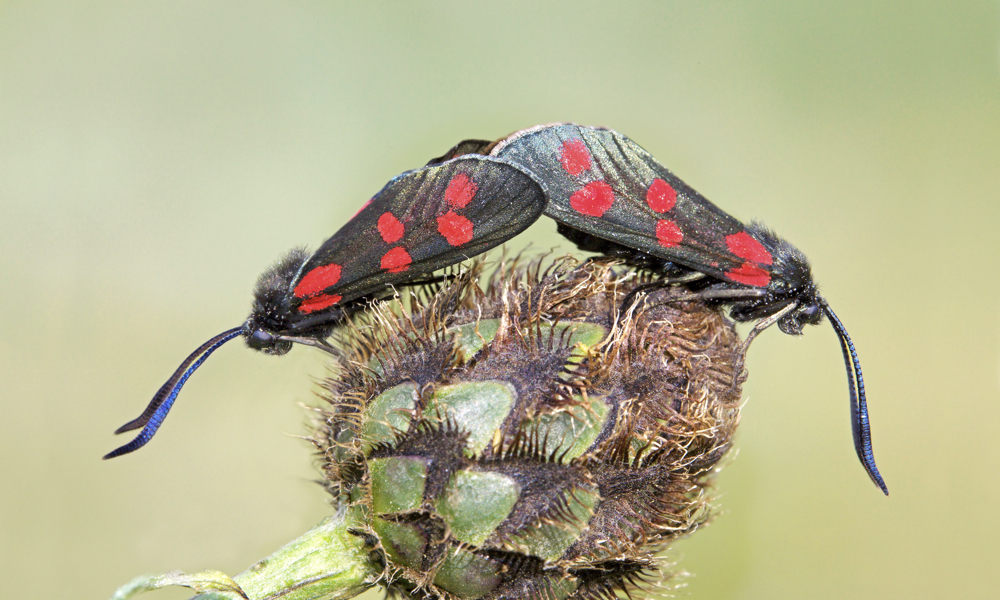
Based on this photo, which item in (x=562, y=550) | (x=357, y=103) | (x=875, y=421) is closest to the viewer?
(x=562, y=550)

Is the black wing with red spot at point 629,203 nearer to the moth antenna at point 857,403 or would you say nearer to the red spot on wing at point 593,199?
the red spot on wing at point 593,199

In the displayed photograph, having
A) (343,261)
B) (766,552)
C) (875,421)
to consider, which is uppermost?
(343,261)

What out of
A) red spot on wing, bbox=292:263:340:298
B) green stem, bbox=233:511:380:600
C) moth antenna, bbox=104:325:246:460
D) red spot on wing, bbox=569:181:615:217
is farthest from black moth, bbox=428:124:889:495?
green stem, bbox=233:511:380:600

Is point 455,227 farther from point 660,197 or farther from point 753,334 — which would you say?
point 753,334

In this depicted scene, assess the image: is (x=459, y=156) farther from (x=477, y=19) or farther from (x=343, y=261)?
(x=477, y=19)

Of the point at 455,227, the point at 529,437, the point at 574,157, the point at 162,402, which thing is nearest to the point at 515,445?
the point at 529,437

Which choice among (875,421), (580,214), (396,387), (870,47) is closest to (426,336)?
(396,387)
